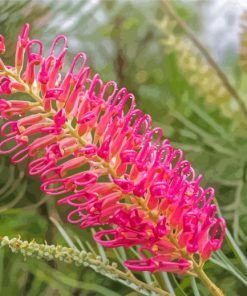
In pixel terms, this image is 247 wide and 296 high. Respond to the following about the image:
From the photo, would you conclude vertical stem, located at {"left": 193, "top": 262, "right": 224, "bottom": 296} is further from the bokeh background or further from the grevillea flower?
the bokeh background

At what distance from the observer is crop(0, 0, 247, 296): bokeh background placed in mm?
643

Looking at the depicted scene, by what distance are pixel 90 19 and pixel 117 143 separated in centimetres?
44

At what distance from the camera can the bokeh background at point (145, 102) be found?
643 millimetres

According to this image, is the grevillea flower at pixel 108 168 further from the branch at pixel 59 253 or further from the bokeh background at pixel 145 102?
the bokeh background at pixel 145 102

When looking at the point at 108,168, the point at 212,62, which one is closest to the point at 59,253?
the point at 108,168

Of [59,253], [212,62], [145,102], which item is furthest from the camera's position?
[145,102]

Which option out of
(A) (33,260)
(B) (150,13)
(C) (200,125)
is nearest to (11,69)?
(A) (33,260)

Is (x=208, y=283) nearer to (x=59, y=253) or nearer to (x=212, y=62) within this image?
(x=59, y=253)

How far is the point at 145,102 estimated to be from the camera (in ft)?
2.71

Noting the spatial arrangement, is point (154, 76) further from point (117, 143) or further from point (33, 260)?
point (117, 143)

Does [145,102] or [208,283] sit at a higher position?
[145,102]

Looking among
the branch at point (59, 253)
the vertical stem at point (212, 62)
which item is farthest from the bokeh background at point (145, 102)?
the branch at point (59, 253)

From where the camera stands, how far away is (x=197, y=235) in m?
0.44

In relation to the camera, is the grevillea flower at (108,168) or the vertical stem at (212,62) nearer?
the grevillea flower at (108,168)
